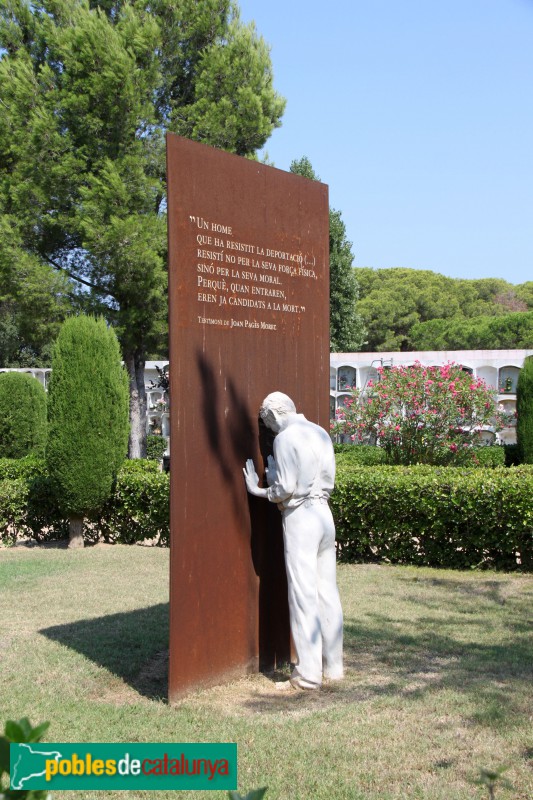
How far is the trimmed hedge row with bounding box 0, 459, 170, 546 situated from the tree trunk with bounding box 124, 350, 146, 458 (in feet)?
27.5

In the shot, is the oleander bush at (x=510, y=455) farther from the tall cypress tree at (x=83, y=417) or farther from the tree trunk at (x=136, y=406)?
the tall cypress tree at (x=83, y=417)

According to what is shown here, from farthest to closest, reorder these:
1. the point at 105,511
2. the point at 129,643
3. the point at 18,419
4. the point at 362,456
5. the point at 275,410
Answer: the point at 18,419, the point at 362,456, the point at 105,511, the point at 129,643, the point at 275,410

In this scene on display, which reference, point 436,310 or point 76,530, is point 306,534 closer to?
point 76,530

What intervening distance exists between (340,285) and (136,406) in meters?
12.3

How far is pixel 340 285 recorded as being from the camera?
30.5 metres

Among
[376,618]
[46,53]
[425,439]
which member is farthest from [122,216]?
[376,618]

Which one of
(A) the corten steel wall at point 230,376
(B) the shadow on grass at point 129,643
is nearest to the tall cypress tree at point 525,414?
(B) the shadow on grass at point 129,643

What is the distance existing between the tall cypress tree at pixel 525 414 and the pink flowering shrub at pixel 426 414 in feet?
7.79

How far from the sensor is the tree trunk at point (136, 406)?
20453 mm

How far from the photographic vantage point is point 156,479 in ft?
35.3

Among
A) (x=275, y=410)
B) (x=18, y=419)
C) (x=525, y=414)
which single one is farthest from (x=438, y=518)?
(x=18, y=419)

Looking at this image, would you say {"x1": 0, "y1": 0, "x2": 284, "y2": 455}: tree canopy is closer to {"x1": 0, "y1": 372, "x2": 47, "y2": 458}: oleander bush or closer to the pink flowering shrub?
{"x1": 0, "y1": 372, "x2": 47, "y2": 458}: oleander bush

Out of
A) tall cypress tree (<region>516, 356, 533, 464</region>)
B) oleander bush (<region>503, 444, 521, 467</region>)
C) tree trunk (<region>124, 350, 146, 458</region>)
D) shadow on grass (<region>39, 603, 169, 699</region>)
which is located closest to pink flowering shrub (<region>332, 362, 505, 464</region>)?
tall cypress tree (<region>516, 356, 533, 464</region>)

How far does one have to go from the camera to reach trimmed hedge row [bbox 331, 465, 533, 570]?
8898mm
